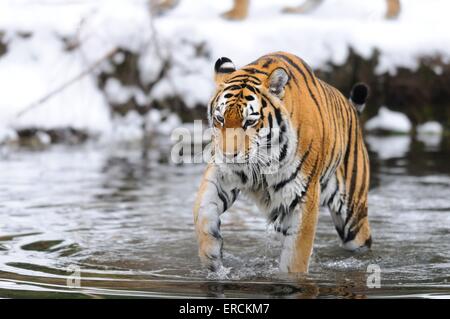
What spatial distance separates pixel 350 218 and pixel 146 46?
6965 millimetres

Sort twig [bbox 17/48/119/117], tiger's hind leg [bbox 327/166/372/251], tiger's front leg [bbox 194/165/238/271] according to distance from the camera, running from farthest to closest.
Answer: twig [bbox 17/48/119/117], tiger's hind leg [bbox 327/166/372/251], tiger's front leg [bbox 194/165/238/271]

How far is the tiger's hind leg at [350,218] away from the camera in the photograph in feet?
20.4

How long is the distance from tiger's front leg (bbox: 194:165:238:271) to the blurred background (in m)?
0.12

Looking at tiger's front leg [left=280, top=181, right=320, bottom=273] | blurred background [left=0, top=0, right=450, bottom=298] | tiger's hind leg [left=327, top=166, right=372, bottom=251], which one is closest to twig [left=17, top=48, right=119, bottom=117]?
blurred background [left=0, top=0, right=450, bottom=298]

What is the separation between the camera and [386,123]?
42.3 feet

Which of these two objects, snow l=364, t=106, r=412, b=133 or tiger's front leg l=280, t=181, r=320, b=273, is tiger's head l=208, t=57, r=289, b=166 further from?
snow l=364, t=106, r=412, b=133

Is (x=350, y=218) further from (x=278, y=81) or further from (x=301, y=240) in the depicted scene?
(x=278, y=81)

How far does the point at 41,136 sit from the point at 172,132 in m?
1.53

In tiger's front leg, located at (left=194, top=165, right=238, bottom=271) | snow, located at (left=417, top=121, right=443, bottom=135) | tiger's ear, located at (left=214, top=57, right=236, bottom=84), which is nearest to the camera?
tiger's front leg, located at (left=194, top=165, right=238, bottom=271)

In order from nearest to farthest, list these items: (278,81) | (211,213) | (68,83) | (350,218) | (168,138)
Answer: (278,81) → (211,213) → (350,218) → (68,83) → (168,138)

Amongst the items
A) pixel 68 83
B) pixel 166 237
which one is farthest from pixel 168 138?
pixel 166 237

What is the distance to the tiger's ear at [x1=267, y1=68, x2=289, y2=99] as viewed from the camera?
5.13 m

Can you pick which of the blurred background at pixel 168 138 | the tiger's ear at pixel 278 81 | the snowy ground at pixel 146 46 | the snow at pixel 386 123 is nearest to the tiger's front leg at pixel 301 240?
the blurred background at pixel 168 138

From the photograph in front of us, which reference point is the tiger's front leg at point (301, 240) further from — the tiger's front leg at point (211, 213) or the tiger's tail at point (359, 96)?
the tiger's tail at point (359, 96)
